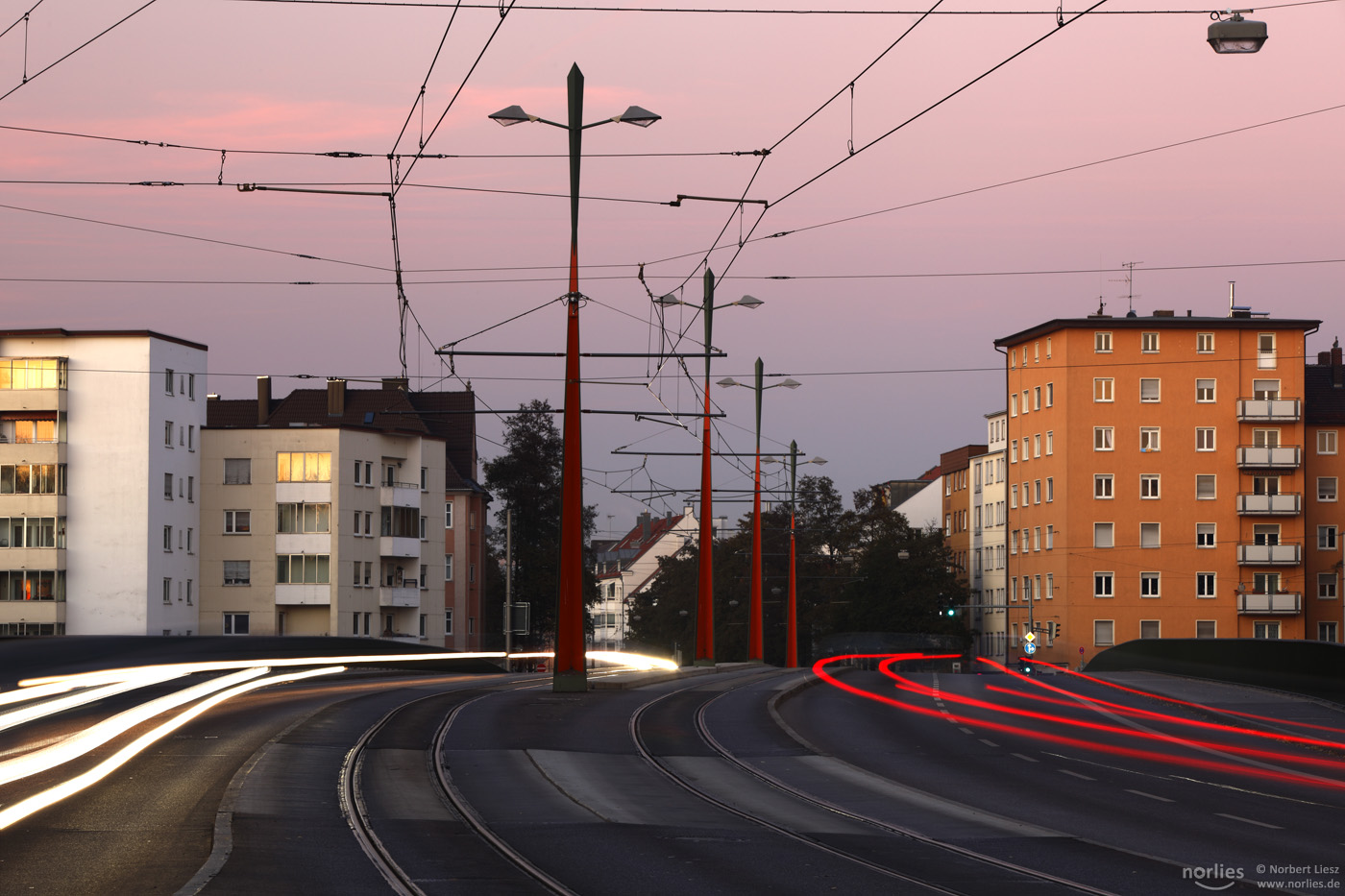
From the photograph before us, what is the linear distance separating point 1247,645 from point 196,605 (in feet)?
202

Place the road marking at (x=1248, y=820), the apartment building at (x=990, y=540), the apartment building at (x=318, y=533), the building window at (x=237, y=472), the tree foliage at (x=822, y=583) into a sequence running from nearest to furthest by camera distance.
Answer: the road marking at (x=1248, y=820), the apartment building at (x=318, y=533), the building window at (x=237, y=472), the tree foliage at (x=822, y=583), the apartment building at (x=990, y=540)

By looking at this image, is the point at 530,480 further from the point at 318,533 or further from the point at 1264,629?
the point at 1264,629

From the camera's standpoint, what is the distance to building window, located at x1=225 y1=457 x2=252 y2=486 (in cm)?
9100

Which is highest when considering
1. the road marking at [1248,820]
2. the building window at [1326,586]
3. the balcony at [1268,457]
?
the balcony at [1268,457]

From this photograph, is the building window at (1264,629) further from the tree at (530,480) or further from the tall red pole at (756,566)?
the tall red pole at (756,566)

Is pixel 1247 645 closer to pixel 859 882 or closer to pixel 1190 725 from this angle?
pixel 1190 725

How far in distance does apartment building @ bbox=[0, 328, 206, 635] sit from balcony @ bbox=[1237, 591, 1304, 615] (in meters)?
63.4

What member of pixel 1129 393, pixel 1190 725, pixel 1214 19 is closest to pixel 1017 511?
pixel 1129 393

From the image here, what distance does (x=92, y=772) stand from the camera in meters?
20.0

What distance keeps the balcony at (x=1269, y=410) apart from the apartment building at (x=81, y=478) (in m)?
64.1

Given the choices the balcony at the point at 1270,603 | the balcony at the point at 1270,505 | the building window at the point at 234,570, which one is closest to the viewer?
the building window at the point at 234,570

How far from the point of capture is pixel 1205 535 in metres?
108

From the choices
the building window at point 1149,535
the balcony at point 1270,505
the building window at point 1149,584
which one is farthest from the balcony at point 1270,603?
the building window at point 1149,535

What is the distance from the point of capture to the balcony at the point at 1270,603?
107m
